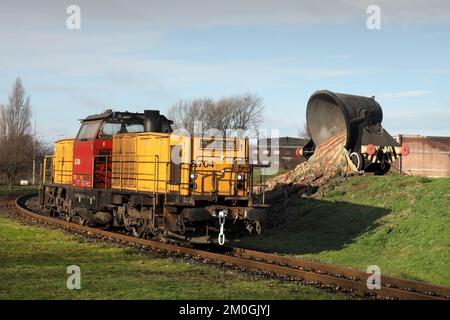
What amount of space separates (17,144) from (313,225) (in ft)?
135

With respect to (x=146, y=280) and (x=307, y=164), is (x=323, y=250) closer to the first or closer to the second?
(x=146, y=280)

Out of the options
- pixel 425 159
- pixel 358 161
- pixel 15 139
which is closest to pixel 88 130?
pixel 358 161

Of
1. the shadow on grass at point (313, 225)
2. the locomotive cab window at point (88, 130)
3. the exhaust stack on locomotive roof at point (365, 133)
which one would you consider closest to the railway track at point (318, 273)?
the shadow on grass at point (313, 225)

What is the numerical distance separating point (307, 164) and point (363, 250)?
9.52m

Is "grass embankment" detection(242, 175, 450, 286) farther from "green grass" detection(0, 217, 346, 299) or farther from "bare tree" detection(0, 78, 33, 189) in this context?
"bare tree" detection(0, 78, 33, 189)

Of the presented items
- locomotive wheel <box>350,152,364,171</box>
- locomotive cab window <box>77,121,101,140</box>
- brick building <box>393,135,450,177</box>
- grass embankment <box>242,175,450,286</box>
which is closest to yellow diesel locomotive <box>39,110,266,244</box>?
locomotive cab window <box>77,121,101,140</box>

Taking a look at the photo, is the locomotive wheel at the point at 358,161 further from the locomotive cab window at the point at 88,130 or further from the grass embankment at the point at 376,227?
the locomotive cab window at the point at 88,130

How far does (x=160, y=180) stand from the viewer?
14539 mm

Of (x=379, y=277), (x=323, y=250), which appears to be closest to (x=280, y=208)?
(x=323, y=250)

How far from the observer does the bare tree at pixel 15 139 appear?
49231mm

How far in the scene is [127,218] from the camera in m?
16.4

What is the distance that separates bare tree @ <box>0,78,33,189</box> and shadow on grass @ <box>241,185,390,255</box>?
33.3m

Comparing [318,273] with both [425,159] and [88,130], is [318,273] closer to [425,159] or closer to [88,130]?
[88,130]
